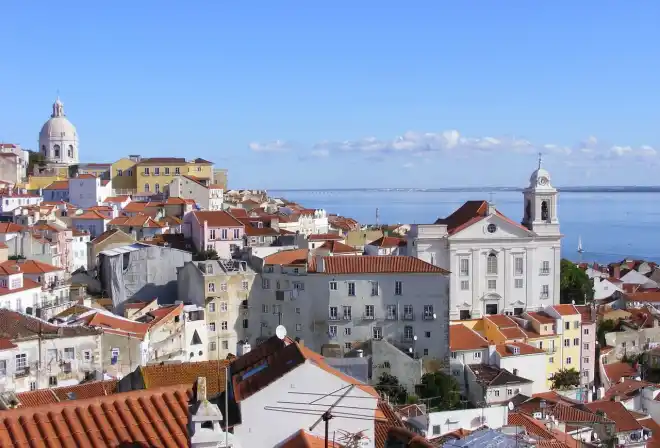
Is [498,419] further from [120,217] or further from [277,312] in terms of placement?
[120,217]

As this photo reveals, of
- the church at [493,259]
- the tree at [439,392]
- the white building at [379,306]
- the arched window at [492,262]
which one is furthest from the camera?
the arched window at [492,262]

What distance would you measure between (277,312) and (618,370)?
1583 centimetres

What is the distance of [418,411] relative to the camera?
73.4 feet

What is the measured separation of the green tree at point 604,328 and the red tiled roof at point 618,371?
1.54m

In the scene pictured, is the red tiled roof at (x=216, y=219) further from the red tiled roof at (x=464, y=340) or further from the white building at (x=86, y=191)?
the white building at (x=86, y=191)

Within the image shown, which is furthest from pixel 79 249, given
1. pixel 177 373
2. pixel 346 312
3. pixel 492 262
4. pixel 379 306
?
pixel 177 373

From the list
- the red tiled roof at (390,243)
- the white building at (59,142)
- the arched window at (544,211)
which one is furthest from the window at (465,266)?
the white building at (59,142)

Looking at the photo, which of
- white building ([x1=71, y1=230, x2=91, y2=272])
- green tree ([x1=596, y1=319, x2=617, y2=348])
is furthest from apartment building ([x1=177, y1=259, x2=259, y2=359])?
green tree ([x1=596, y1=319, x2=617, y2=348])

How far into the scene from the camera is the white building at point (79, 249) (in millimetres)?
39875

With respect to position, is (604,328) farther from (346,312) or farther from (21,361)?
(21,361)

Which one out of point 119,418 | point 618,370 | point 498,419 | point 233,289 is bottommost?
point 618,370

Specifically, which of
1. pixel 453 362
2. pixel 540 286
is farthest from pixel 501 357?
pixel 540 286

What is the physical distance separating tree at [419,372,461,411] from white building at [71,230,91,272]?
19.1 m

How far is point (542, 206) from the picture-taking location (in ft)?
138
